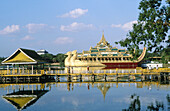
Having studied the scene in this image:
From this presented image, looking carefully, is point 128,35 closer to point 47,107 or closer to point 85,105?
point 85,105

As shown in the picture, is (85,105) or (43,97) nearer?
(85,105)

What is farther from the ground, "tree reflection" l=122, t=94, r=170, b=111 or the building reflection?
the building reflection

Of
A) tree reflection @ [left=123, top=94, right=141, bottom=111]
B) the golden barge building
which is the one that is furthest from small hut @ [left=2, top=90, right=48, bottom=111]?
the golden barge building

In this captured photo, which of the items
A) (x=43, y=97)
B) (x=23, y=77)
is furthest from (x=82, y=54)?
A: (x=43, y=97)

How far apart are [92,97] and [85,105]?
3.80m

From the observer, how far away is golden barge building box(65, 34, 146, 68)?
306 feet

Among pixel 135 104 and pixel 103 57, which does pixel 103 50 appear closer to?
pixel 103 57

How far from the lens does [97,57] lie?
96750 mm

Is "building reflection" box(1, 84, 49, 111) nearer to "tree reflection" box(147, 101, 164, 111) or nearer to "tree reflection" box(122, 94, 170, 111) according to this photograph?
"tree reflection" box(122, 94, 170, 111)

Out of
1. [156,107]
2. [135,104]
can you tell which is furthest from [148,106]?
[135,104]

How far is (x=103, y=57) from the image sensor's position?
316ft

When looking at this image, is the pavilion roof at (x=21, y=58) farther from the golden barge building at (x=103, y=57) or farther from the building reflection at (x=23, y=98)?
the golden barge building at (x=103, y=57)

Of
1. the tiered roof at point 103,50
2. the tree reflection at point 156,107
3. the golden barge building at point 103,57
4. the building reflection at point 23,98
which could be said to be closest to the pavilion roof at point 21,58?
the building reflection at point 23,98

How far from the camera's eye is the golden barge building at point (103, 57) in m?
93.4
